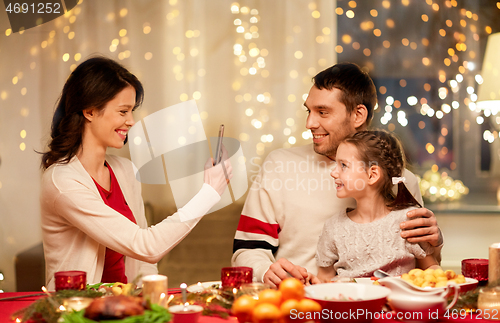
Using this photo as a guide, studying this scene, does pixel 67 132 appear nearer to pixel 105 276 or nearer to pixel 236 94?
pixel 105 276

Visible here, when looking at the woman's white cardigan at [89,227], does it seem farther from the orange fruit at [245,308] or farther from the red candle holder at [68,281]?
the orange fruit at [245,308]

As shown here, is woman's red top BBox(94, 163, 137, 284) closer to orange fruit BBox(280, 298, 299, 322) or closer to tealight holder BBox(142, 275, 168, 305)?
tealight holder BBox(142, 275, 168, 305)

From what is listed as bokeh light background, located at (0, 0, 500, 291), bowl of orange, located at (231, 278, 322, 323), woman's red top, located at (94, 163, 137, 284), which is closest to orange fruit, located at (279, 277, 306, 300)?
bowl of orange, located at (231, 278, 322, 323)

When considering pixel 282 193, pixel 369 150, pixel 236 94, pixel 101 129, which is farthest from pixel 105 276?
pixel 236 94

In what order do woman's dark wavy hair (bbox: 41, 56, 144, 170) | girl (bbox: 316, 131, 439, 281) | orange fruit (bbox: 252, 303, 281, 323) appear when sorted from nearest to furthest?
1. orange fruit (bbox: 252, 303, 281, 323)
2. girl (bbox: 316, 131, 439, 281)
3. woman's dark wavy hair (bbox: 41, 56, 144, 170)

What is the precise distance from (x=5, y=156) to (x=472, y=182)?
2916 mm

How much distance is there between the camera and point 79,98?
5.65 feet

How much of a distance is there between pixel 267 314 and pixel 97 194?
1.00m

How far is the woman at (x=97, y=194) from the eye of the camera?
1.57 meters

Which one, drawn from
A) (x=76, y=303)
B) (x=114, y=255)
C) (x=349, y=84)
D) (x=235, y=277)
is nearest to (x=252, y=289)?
(x=235, y=277)

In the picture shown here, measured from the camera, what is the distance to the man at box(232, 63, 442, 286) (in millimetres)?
1810

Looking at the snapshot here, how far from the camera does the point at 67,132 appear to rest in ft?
5.73

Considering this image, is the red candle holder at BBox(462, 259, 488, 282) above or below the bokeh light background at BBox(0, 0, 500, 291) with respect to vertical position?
below

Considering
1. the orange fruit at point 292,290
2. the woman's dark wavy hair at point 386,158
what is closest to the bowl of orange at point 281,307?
the orange fruit at point 292,290
